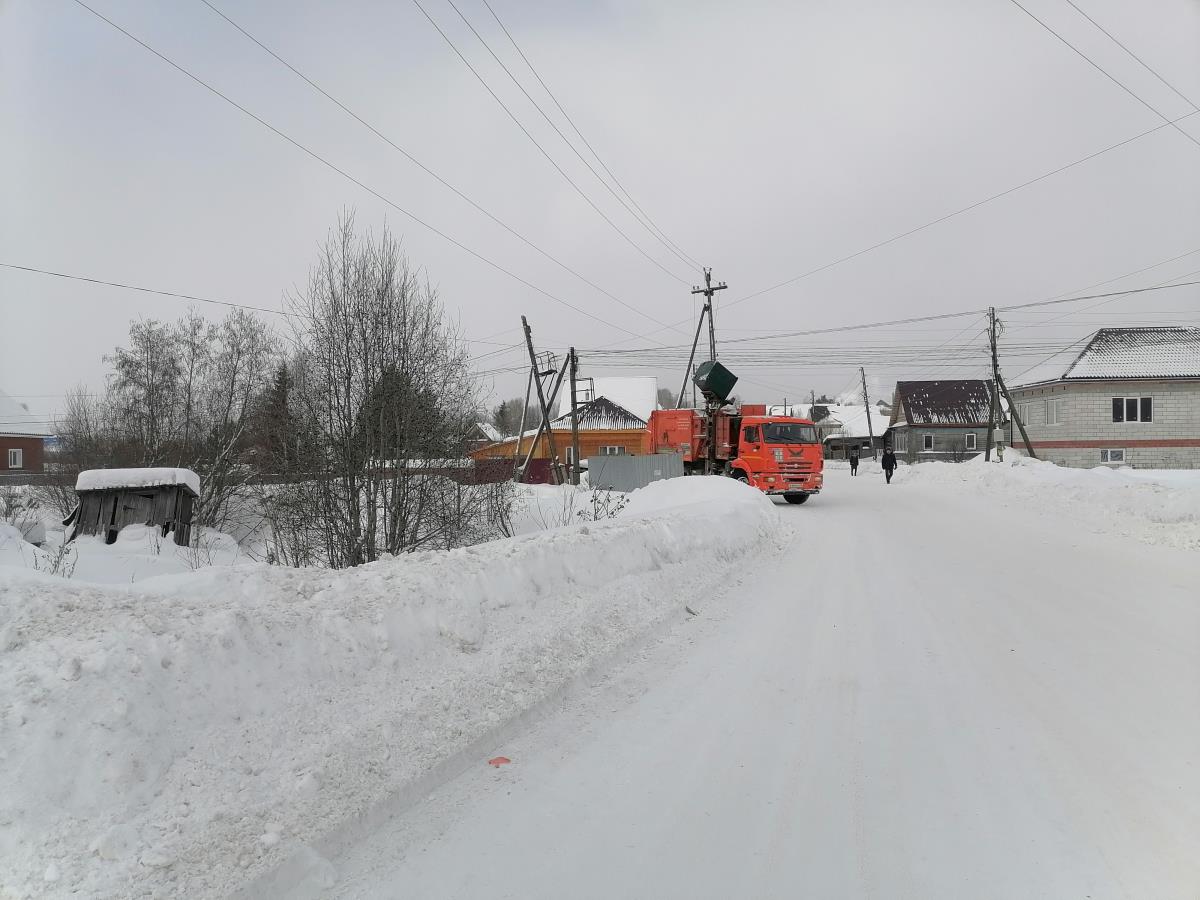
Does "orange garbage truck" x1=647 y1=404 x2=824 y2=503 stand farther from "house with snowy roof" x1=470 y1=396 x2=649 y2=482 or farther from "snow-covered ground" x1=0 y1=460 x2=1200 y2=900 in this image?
"house with snowy roof" x1=470 y1=396 x2=649 y2=482

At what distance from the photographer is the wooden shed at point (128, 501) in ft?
46.6

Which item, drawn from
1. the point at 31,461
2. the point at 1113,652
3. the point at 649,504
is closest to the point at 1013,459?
the point at 649,504

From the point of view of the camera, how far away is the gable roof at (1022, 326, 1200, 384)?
3428cm

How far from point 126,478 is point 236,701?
1377 cm

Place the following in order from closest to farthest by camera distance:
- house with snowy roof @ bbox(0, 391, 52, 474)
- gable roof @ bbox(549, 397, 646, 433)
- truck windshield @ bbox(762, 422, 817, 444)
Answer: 1. truck windshield @ bbox(762, 422, 817, 444)
2. house with snowy roof @ bbox(0, 391, 52, 474)
3. gable roof @ bbox(549, 397, 646, 433)

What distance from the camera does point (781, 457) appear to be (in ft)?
67.5

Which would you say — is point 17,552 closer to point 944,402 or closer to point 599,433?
Result: point 599,433

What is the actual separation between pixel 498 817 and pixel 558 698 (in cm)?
148

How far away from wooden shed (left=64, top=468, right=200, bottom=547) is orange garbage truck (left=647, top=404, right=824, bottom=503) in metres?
15.3

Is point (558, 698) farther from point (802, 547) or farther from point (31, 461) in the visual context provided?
point (31, 461)

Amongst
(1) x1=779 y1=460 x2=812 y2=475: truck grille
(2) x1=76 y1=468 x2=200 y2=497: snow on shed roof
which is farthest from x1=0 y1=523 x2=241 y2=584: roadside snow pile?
(1) x1=779 y1=460 x2=812 y2=475: truck grille

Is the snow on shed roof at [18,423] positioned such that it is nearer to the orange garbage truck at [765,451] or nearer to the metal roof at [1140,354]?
the orange garbage truck at [765,451]

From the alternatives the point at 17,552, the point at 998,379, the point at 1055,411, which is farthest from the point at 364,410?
the point at 1055,411

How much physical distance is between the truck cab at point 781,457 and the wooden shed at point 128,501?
15306 millimetres
